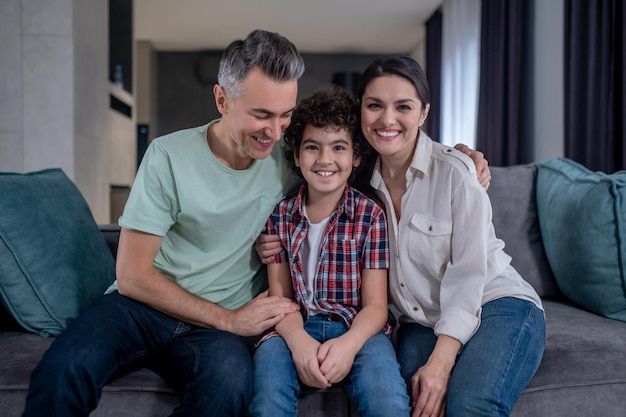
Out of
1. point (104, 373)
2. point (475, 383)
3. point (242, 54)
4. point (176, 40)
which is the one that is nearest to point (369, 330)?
point (475, 383)

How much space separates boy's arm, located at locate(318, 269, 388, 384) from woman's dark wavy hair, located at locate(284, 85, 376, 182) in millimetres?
351

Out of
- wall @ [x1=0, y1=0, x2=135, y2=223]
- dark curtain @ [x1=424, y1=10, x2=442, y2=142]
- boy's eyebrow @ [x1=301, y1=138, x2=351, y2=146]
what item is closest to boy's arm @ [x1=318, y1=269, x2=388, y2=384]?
boy's eyebrow @ [x1=301, y1=138, x2=351, y2=146]

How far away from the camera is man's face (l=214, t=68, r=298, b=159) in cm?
136

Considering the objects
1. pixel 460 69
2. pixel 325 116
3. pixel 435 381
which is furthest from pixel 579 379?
pixel 460 69

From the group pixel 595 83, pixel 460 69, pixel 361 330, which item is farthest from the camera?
pixel 460 69

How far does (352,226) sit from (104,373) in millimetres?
676

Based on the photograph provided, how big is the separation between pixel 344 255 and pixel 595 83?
2204 millimetres

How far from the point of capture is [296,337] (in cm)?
128

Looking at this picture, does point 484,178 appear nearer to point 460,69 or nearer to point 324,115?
point 324,115

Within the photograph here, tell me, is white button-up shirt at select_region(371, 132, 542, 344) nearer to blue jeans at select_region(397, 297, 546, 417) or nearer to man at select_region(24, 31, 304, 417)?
blue jeans at select_region(397, 297, 546, 417)

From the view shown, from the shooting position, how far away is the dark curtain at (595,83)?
8.73 feet

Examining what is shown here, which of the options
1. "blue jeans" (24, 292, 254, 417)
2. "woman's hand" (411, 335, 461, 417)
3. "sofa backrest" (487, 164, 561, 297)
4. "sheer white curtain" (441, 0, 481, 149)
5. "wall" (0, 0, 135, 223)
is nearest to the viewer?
"blue jeans" (24, 292, 254, 417)

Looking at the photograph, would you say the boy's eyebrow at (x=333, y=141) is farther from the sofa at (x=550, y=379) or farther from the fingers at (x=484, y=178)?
the sofa at (x=550, y=379)

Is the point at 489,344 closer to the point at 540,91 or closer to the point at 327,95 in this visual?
the point at 327,95
